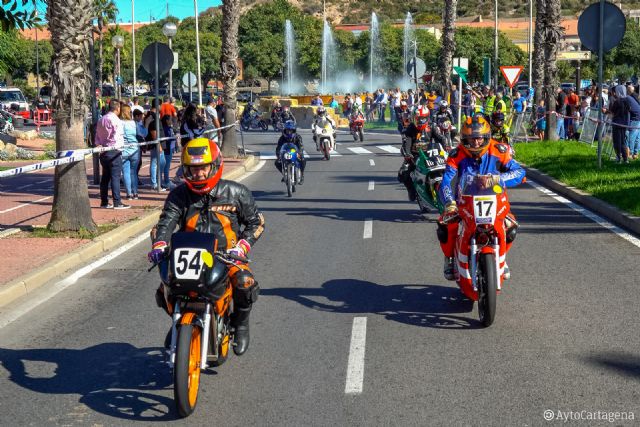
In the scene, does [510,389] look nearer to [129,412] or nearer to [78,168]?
[129,412]

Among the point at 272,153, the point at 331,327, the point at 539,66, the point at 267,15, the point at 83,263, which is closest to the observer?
the point at 331,327

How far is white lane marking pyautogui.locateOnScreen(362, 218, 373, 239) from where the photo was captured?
13824mm

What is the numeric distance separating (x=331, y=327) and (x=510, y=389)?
88.4 inches

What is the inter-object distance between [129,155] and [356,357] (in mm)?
11627

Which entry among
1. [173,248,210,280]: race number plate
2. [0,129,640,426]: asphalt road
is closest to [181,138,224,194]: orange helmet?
[173,248,210,280]: race number plate

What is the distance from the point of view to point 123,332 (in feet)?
27.8

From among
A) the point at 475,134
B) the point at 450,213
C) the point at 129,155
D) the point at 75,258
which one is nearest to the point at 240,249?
the point at 450,213

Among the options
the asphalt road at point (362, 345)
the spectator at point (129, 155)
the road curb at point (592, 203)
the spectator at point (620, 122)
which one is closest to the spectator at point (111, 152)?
the spectator at point (129, 155)

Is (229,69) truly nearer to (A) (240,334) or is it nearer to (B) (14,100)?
(A) (240,334)

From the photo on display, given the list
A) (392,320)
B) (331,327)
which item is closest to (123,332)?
(331,327)

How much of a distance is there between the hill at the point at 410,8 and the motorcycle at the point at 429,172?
151m

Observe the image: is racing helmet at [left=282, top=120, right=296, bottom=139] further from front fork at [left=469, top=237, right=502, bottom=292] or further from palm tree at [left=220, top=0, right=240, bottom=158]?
front fork at [left=469, top=237, right=502, bottom=292]

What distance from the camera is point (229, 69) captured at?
99.9 ft

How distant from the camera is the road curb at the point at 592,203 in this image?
44.7 feet
